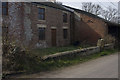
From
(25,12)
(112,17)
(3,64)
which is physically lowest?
(3,64)

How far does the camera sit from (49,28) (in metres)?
23.0

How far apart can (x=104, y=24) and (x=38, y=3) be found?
1159 centimetres

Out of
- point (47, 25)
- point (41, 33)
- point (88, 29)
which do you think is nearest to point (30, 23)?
point (41, 33)

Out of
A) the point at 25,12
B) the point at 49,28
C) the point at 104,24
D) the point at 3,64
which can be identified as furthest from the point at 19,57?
the point at 104,24

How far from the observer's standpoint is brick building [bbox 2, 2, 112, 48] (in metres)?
17.7

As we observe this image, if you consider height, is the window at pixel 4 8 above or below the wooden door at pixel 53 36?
above

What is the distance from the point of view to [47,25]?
887 inches

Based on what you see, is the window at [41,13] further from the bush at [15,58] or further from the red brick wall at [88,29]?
the bush at [15,58]

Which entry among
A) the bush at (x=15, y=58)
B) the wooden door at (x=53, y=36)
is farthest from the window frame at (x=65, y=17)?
the bush at (x=15, y=58)

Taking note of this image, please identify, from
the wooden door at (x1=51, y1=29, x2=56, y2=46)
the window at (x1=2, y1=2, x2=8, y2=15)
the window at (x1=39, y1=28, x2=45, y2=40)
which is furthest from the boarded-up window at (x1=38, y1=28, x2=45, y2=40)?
the window at (x1=2, y1=2, x2=8, y2=15)

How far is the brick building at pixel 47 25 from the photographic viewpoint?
58.1 ft

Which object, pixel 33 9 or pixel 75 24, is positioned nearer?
pixel 33 9

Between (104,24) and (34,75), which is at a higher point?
(104,24)

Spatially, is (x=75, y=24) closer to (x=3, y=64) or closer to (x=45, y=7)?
(x=45, y=7)
